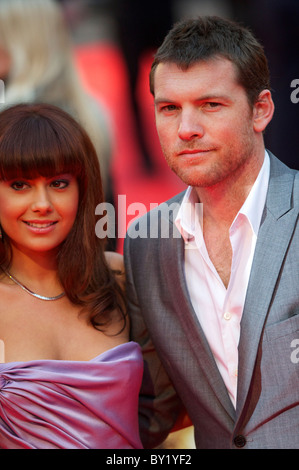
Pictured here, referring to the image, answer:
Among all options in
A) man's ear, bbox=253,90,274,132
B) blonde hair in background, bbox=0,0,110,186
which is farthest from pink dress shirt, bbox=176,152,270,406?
blonde hair in background, bbox=0,0,110,186

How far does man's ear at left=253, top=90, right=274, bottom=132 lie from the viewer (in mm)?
1998

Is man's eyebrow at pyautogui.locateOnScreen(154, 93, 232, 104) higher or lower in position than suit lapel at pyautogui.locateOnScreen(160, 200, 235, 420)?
higher

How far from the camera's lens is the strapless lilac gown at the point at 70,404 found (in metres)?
1.72

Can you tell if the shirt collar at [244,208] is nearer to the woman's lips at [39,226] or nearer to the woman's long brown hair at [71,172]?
the woman's long brown hair at [71,172]

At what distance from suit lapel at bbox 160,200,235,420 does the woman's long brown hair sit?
19 centimetres

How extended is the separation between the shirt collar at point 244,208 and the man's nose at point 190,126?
A: 0.24m

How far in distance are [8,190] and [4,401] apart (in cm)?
59

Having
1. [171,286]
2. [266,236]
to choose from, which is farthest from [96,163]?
[266,236]

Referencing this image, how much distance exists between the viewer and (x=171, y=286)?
199 cm
